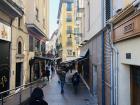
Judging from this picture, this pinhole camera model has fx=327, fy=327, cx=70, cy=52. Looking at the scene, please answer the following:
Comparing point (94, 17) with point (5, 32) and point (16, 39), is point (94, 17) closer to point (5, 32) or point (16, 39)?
point (5, 32)

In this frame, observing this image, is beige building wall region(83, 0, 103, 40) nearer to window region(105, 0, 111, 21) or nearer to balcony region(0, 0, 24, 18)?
window region(105, 0, 111, 21)

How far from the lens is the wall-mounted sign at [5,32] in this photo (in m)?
17.8

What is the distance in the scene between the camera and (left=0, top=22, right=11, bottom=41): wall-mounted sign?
58.4ft

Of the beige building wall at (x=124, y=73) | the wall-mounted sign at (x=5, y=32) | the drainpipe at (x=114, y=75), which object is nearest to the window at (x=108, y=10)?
the drainpipe at (x=114, y=75)

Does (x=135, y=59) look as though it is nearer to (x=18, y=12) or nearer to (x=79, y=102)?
(x=79, y=102)

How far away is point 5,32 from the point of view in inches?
Answer: 741

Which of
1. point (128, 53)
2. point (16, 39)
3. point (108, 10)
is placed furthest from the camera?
point (16, 39)

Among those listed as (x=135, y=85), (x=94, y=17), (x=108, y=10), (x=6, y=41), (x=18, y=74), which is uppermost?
(x=94, y=17)

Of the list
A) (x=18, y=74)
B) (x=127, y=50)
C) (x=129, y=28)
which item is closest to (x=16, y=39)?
(x=18, y=74)

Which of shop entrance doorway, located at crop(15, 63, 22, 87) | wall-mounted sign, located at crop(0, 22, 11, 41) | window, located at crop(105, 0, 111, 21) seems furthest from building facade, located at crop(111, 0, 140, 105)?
shop entrance doorway, located at crop(15, 63, 22, 87)

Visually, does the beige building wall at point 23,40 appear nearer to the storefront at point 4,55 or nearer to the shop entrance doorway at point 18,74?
the shop entrance doorway at point 18,74

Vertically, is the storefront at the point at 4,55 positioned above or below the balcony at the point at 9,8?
below

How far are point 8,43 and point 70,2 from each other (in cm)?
5957

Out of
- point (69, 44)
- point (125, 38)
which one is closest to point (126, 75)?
point (125, 38)
